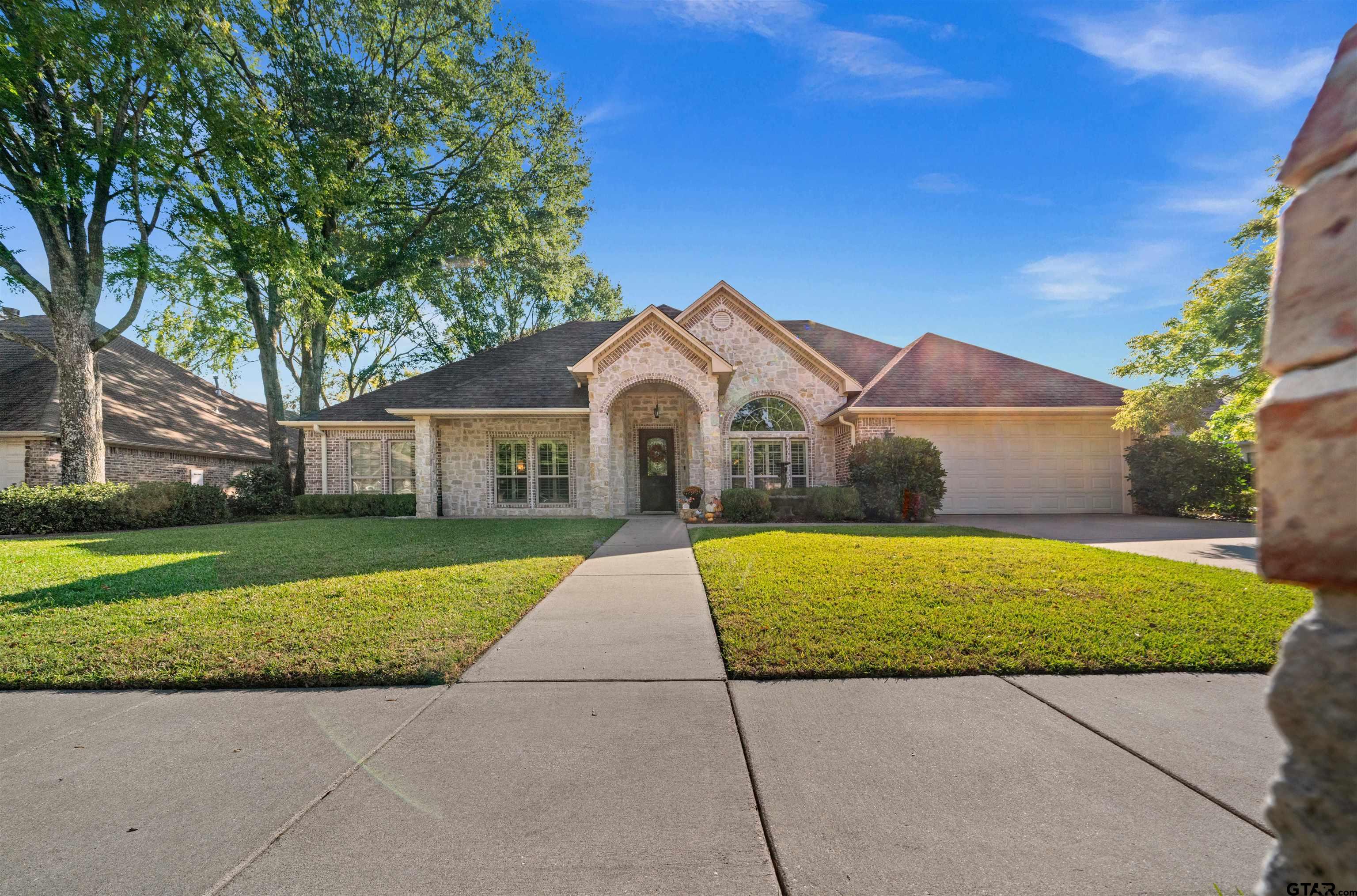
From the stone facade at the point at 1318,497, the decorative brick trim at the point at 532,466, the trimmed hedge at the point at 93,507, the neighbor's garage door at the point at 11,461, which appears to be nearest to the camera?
the stone facade at the point at 1318,497

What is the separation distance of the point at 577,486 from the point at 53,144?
14721mm

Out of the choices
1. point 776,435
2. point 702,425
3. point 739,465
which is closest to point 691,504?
point 702,425

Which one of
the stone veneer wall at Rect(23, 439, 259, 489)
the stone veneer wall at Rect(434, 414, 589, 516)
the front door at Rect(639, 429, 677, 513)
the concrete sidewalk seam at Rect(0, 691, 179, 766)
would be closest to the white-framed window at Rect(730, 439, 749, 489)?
the front door at Rect(639, 429, 677, 513)

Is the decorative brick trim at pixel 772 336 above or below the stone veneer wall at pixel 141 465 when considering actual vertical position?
above

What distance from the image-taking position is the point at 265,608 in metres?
5.17

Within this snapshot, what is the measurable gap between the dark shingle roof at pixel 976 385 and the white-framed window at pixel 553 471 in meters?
7.90

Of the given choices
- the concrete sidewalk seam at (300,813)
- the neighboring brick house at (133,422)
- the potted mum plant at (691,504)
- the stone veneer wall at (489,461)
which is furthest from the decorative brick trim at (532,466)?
the concrete sidewalk seam at (300,813)

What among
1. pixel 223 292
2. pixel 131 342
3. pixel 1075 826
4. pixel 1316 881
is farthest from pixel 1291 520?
pixel 131 342

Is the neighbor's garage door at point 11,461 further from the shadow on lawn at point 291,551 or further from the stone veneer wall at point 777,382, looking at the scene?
the stone veneer wall at point 777,382

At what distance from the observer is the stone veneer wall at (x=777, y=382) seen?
15867 millimetres

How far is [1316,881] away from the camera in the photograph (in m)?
0.83

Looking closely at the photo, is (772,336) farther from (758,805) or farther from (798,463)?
(758,805)

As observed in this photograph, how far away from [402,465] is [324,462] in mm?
2177

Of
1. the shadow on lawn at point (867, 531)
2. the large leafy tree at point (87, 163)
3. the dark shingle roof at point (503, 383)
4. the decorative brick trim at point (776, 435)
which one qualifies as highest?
the large leafy tree at point (87, 163)
